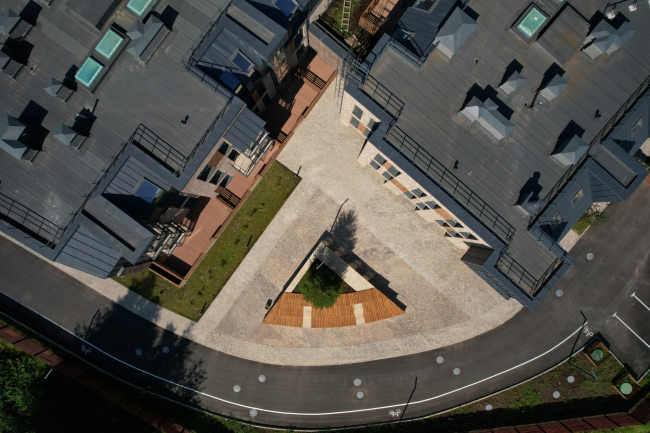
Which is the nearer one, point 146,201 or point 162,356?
point 146,201

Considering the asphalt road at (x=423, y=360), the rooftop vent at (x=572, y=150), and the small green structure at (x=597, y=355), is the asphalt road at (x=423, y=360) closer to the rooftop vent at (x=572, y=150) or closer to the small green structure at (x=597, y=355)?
the small green structure at (x=597, y=355)

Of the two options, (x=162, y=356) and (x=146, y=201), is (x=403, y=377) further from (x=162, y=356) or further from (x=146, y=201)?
(x=146, y=201)

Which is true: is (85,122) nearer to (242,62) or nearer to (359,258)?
(242,62)

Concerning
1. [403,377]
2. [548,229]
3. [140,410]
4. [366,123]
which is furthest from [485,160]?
[140,410]

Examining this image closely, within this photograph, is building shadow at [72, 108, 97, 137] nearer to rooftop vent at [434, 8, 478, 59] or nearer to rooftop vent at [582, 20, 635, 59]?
rooftop vent at [434, 8, 478, 59]

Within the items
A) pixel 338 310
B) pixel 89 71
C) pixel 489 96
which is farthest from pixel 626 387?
pixel 89 71

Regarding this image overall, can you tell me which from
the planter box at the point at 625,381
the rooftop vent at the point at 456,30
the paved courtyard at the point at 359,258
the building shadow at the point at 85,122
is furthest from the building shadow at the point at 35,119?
the planter box at the point at 625,381
